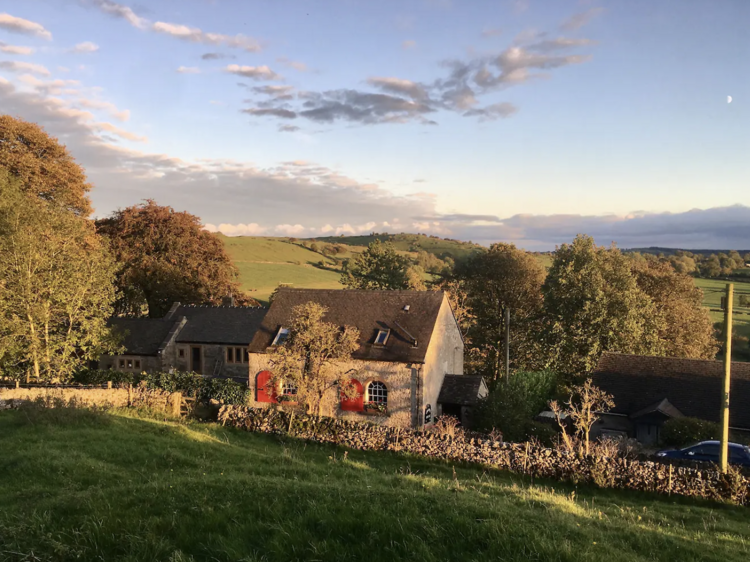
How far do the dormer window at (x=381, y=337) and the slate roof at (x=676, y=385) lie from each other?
49.6ft

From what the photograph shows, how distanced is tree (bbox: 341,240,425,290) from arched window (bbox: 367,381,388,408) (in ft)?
92.8

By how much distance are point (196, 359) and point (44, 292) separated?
1400 cm

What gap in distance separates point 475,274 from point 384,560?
51.3 metres

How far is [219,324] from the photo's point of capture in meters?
43.2

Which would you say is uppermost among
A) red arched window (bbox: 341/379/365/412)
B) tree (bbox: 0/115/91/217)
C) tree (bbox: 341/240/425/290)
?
tree (bbox: 0/115/91/217)

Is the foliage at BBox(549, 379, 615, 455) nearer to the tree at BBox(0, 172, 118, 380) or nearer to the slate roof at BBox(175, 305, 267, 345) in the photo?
the slate roof at BBox(175, 305, 267, 345)

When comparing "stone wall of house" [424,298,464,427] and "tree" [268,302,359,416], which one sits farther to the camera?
"stone wall of house" [424,298,464,427]

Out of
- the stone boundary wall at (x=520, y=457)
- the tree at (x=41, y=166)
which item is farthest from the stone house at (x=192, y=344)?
the stone boundary wall at (x=520, y=457)

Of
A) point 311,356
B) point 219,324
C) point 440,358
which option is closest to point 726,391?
point 440,358

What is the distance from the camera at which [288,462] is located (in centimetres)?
1828

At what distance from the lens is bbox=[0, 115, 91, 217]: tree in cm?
4141

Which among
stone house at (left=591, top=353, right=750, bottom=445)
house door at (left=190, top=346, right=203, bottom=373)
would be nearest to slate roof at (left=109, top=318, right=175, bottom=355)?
house door at (left=190, top=346, right=203, bottom=373)

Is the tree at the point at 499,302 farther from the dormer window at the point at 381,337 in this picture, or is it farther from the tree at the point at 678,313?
the dormer window at the point at 381,337

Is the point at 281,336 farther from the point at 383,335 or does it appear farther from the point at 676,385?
the point at 676,385
